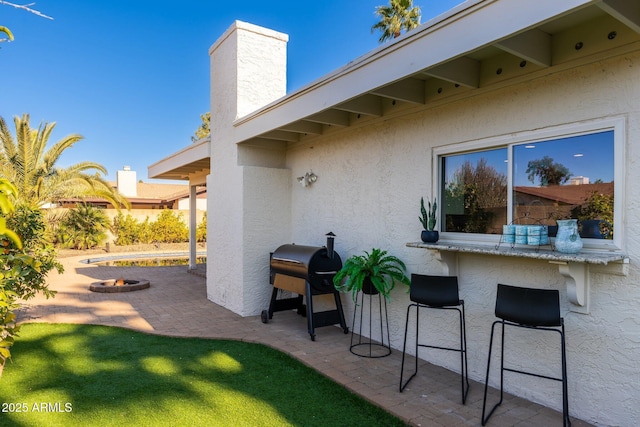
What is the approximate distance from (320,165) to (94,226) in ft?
51.1

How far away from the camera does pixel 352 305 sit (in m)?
6.21

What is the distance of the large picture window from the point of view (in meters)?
3.28

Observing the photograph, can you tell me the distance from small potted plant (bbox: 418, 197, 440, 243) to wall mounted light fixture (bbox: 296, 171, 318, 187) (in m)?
2.68

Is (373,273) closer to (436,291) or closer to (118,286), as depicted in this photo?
(436,291)

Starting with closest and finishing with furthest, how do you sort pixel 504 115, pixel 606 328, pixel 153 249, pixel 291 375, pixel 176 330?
pixel 606 328, pixel 504 115, pixel 291 375, pixel 176 330, pixel 153 249

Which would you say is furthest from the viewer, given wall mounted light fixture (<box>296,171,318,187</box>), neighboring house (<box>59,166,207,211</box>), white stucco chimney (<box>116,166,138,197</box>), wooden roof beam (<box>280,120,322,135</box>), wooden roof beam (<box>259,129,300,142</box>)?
white stucco chimney (<box>116,166,138,197</box>)

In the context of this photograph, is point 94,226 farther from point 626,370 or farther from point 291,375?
point 626,370

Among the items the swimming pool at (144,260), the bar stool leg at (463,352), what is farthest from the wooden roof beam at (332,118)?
the swimming pool at (144,260)

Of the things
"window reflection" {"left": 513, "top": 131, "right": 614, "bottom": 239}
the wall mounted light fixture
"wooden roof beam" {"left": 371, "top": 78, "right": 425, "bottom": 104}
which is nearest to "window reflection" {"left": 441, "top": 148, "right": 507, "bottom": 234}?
"window reflection" {"left": 513, "top": 131, "right": 614, "bottom": 239}

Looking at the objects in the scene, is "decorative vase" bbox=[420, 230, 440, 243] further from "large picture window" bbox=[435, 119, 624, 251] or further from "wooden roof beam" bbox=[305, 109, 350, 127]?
"wooden roof beam" bbox=[305, 109, 350, 127]

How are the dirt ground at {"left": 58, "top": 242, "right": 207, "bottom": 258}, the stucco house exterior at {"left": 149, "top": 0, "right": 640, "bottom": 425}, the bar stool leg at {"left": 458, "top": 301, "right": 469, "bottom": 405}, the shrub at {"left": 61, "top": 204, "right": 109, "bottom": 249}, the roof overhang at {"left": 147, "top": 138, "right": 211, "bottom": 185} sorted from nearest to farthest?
the stucco house exterior at {"left": 149, "top": 0, "right": 640, "bottom": 425}
the bar stool leg at {"left": 458, "top": 301, "right": 469, "bottom": 405}
the roof overhang at {"left": 147, "top": 138, "right": 211, "bottom": 185}
the dirt ground at {"left": 58, "top": 242, "right": 207, "bottom": 258}
the shrub at {"left": 61, "top": 204, "right": 109, "bottom": 249}

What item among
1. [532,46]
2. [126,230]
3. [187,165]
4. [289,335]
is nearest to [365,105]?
[532,46]

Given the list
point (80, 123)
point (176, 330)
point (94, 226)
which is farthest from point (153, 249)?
point (176, 330)

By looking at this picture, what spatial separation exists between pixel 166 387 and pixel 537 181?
177 inches
